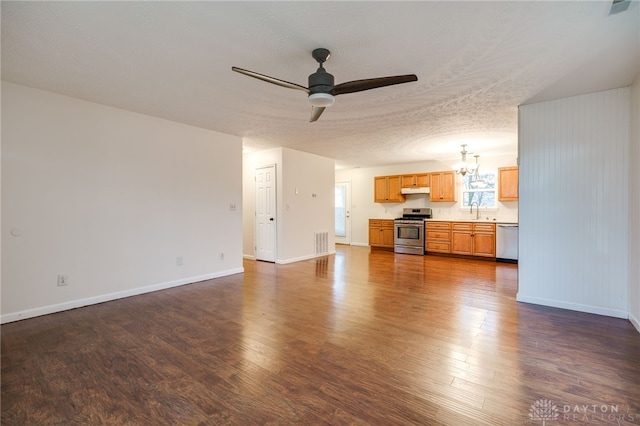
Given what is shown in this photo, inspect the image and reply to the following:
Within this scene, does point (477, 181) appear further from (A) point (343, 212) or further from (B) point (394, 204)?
(A) point (343, 212)

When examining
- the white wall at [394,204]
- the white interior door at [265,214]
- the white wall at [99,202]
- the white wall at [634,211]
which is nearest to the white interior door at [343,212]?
the white wall at [394,204]

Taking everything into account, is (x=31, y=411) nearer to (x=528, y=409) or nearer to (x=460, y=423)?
(x=460, y=423)

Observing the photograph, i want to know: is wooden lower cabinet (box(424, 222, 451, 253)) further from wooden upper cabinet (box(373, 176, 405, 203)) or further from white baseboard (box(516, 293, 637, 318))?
white baseboard (box(516, 293, 637, 318))

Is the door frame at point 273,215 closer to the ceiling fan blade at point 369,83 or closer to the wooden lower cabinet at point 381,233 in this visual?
the wooden lower cabinet at point 381,233

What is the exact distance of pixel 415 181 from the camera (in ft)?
25.5

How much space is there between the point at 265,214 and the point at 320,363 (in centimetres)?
436

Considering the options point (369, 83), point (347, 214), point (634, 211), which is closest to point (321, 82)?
point (369, 83)

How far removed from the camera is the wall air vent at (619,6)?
1762mm

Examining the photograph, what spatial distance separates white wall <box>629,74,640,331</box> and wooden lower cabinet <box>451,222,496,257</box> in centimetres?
338

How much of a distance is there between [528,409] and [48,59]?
446 centimetres

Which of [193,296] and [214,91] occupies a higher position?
[214,91]

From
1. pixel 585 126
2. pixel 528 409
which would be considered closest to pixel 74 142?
pixel 528 409

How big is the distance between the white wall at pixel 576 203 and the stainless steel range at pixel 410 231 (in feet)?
11.9

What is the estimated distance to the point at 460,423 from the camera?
159 cm
